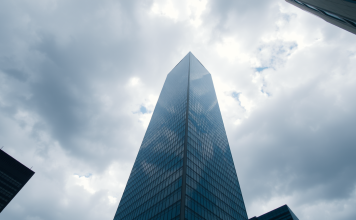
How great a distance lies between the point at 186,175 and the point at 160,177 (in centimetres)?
1255

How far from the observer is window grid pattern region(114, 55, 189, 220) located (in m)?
46.4

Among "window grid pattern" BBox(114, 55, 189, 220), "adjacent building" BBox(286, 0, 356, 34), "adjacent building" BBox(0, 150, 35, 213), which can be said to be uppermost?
"adjacent building" BBox(0, 150, 35, 213)

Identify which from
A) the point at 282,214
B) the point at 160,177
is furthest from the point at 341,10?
the point at 282,214

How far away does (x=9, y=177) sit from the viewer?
13538 centimetres

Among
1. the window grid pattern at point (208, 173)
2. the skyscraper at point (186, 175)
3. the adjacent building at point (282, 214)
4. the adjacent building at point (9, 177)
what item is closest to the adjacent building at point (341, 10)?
the skyscraper at point (186, 175)

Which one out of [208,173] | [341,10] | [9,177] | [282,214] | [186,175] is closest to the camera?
[341,10]

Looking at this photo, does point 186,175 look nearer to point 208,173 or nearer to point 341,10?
point 208,173

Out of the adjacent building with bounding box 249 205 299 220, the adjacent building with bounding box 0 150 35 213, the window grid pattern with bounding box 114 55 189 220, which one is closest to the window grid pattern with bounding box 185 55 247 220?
the window grid pattern with bounding box 114 55 189 220

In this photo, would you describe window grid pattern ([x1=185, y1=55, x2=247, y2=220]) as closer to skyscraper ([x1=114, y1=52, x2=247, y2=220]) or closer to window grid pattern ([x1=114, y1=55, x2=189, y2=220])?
skyscraper ([x1=114, y1=52, x2=247, y2=220])

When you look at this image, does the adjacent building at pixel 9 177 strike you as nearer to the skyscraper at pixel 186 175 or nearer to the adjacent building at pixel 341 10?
the skyscraper at pixel 186 175

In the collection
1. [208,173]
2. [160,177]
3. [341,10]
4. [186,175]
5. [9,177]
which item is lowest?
[341,10]

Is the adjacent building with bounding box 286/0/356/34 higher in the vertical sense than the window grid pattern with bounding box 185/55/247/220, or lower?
lower

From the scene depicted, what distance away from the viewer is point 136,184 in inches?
2736

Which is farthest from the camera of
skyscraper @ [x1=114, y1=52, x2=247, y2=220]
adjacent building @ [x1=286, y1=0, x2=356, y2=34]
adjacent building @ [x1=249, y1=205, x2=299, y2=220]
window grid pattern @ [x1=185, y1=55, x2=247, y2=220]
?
adjacent building @ [x1=249, y1=205, x2=299, y2=220]
